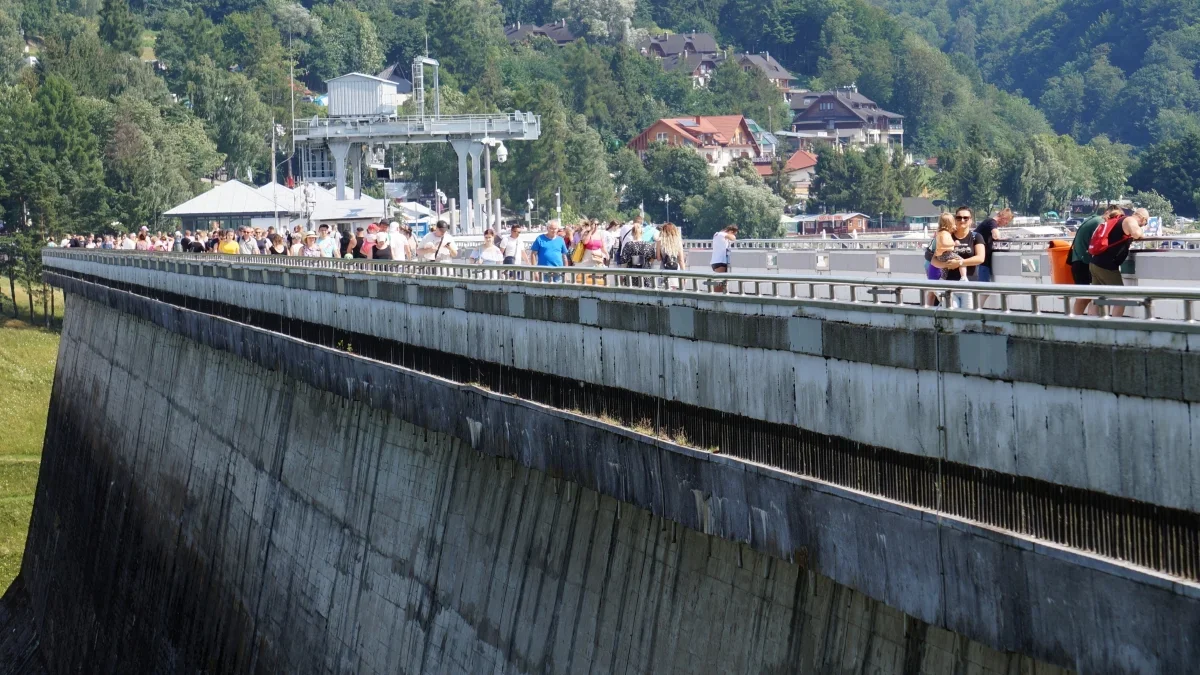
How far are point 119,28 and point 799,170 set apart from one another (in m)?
73.7

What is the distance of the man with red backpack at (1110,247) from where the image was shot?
1494 cm

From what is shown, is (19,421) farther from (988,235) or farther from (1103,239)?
(1103,239)

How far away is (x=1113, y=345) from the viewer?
9516mm

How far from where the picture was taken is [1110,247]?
15203mm

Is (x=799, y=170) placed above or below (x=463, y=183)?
above

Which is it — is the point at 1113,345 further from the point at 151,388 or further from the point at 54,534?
the point at 54,534

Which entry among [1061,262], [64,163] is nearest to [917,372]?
[1061,262]

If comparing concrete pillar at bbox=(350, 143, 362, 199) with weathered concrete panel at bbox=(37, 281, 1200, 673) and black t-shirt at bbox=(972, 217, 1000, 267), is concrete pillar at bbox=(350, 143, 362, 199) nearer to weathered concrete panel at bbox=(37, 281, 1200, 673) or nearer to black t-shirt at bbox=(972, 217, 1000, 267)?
weathered concrete panel at bbox=(37, 281, 1200, 673)

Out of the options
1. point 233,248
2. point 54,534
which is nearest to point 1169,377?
point 233,248

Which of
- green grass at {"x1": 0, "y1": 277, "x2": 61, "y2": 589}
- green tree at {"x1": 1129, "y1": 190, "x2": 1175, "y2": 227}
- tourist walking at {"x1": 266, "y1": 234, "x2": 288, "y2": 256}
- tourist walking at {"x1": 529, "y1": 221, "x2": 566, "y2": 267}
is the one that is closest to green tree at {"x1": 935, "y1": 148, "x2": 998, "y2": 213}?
green tree at {"x1": 1129, "y1": 190, "x2": 1175, "y2": 227}

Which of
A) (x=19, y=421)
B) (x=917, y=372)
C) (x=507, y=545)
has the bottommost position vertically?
(x=19, y=421)

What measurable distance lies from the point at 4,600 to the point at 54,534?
6.75m

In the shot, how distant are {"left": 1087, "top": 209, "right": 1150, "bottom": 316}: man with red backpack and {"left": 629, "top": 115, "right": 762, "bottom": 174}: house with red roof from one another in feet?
540

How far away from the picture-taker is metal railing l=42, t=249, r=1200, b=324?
9.85 meters
